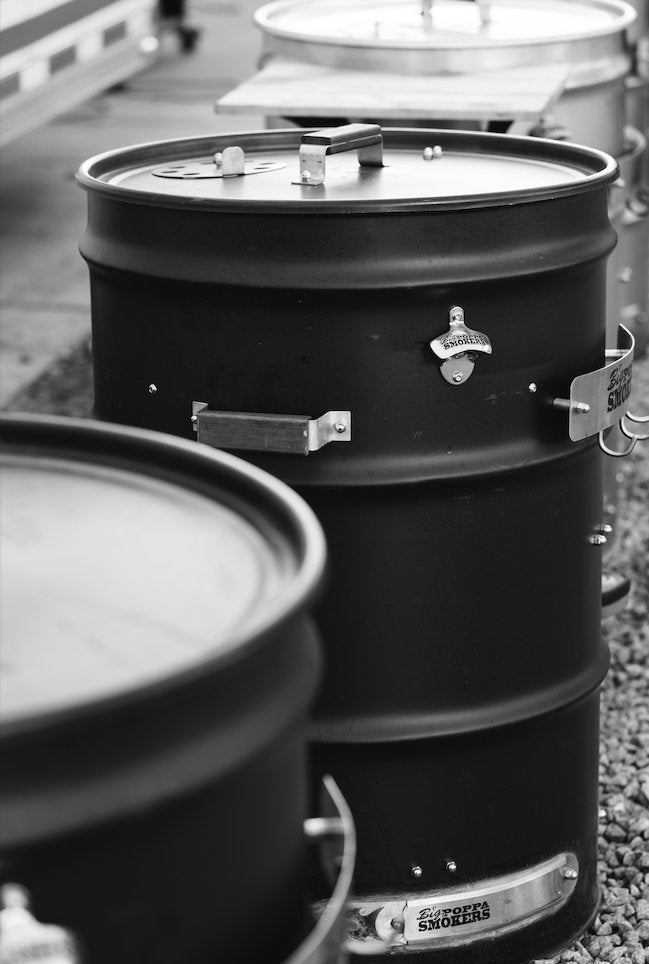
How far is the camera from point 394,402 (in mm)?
2004

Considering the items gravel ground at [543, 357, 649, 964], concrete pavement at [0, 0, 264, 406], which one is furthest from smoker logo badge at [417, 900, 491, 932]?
concrete pavement at [0, 0, 264, 406]

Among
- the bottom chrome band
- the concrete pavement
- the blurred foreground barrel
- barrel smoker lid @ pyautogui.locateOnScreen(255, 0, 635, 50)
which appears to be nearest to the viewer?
the blurred foreground barrel

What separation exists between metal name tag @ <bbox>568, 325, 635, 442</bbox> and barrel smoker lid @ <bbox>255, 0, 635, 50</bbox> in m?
1.45

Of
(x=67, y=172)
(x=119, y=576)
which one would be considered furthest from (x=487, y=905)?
(x=67, y=172)

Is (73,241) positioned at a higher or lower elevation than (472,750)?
lower

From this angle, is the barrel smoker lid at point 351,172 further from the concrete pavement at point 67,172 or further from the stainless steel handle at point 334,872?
the concrete pavement at point 67,172

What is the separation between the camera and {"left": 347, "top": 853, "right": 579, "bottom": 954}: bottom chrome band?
2240 mm

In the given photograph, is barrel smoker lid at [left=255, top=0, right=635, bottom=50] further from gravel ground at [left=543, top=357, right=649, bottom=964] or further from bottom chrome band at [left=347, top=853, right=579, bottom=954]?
bottom chrome band at [left=347, top=853, right=579, bottom=954]

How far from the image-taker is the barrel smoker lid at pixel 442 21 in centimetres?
351

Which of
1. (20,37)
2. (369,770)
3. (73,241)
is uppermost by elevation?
(20,37)

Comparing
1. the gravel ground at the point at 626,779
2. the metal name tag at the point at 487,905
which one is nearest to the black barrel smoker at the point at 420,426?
the metal name tag at the point at 487,905

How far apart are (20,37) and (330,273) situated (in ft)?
12.4

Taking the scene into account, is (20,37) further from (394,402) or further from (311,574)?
(311,574)

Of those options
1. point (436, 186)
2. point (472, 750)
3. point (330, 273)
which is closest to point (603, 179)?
point (436, 186)
